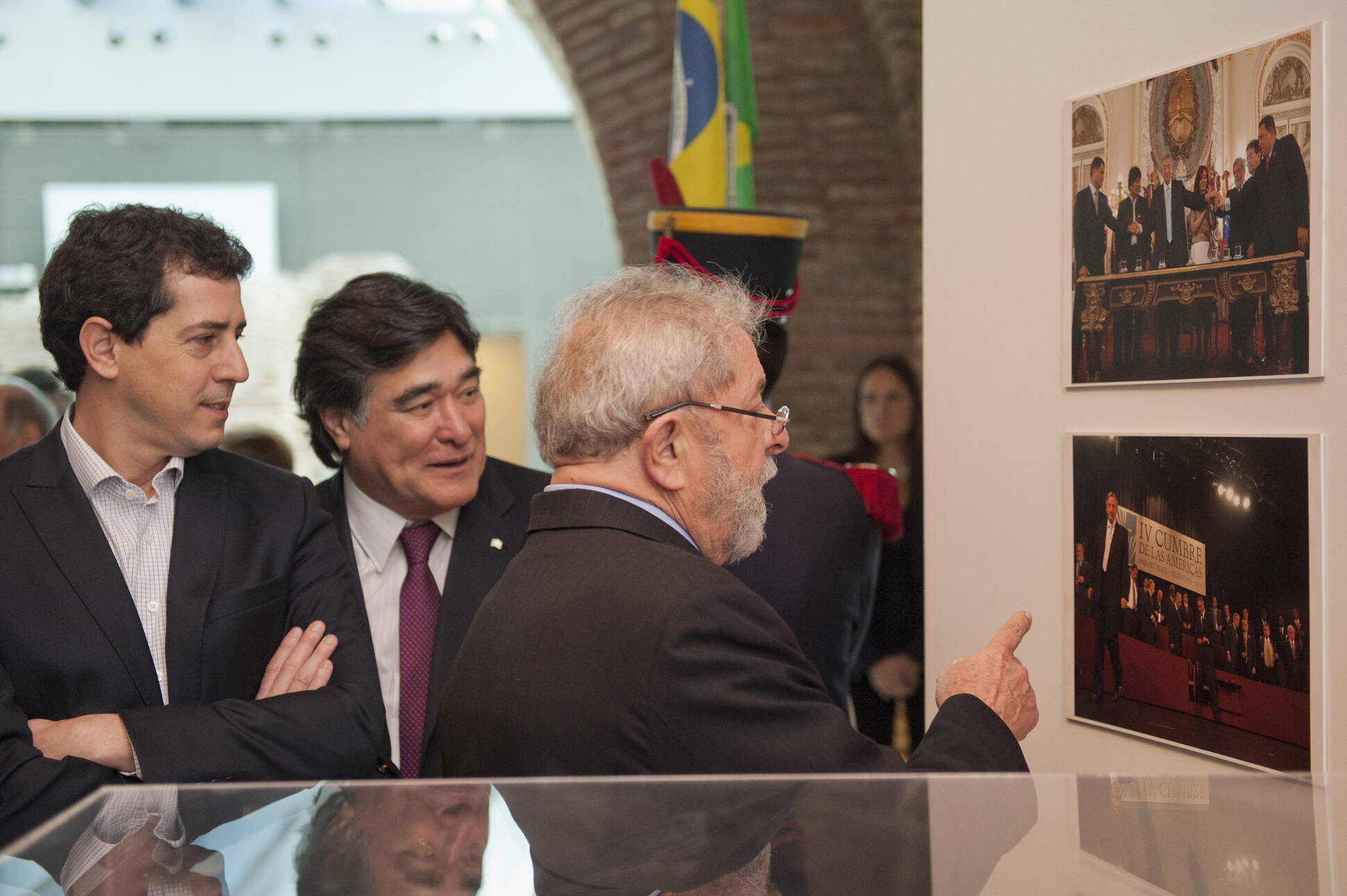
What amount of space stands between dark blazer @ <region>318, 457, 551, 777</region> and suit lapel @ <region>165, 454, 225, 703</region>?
42 centimetres

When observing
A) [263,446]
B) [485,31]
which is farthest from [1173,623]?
[485,31]

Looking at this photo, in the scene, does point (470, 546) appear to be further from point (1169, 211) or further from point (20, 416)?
point (20, 416)

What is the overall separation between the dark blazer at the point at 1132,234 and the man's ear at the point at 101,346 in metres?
1.64

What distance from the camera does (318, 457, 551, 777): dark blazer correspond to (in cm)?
235

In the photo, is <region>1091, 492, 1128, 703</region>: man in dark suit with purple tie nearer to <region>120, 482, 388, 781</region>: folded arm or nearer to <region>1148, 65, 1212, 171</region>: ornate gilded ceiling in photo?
<region>1148, 65, 1212, 171</region>: ornate gilded ceiling in photo

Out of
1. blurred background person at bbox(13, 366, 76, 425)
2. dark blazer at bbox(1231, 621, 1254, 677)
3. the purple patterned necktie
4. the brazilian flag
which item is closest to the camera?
dark blazer at bbox(1231, 621, 1254, 677)

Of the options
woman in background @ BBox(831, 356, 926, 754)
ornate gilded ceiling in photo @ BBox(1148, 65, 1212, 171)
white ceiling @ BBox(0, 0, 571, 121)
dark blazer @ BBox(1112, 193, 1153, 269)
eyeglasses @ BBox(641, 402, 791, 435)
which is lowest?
woman in background @ BBox(831, 356, 926, 754)

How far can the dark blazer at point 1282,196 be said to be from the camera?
1622 millimetres

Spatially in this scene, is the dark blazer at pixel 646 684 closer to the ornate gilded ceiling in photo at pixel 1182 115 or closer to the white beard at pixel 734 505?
the white beard at pixel 734 505

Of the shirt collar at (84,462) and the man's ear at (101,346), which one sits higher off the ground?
the man's ear at (101,346)

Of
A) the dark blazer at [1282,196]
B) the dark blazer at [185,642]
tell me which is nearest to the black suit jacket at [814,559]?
the dark blazer at [185,642]

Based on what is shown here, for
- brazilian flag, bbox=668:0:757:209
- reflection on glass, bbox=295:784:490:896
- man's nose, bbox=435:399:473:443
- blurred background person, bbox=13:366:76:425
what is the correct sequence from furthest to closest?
blurred background person, bbox=13:366:76:425, brazilian flag, bbox=668:0:757:209, man's nose, bbox=435:399:473:443, reflection on glass, bbox=295:784:490:896

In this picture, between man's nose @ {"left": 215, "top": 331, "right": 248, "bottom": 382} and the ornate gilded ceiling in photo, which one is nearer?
the ornate gilded ceiling in photo

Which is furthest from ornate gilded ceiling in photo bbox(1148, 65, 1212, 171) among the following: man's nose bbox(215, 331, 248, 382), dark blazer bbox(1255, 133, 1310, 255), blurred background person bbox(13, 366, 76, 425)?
blurred background person bbox(13, 366, 76, 425)
